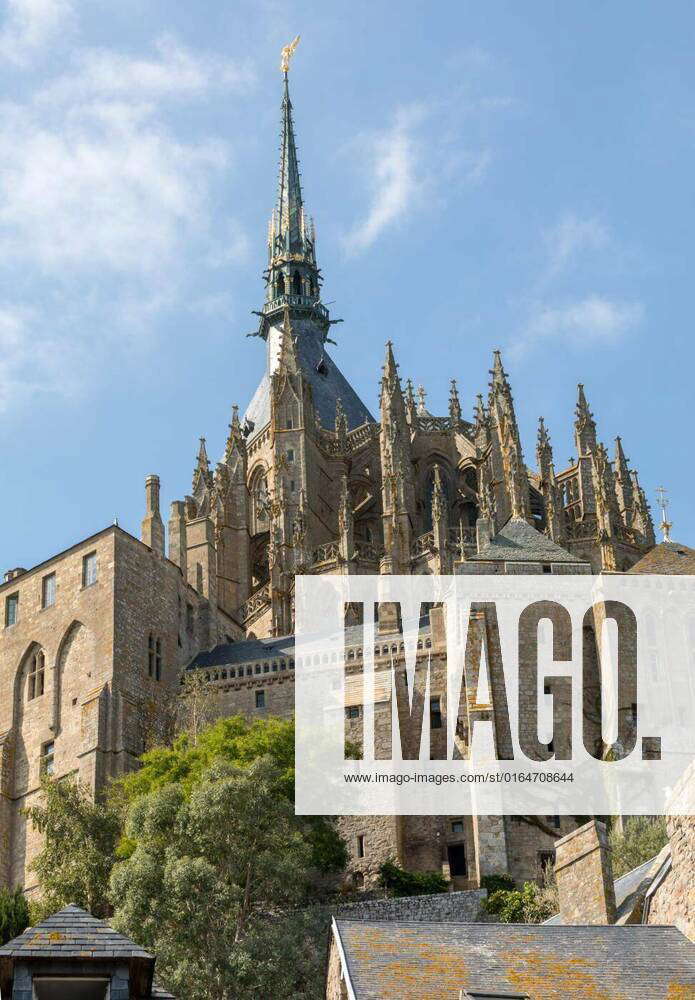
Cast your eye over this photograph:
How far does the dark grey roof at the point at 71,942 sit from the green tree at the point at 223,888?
18443mm

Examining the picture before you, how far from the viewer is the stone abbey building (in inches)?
2245

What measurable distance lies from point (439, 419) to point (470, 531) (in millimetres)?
14580

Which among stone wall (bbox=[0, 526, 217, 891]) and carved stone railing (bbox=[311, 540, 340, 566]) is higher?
carved stone railing (bbox=[311, 540, 340, 566])

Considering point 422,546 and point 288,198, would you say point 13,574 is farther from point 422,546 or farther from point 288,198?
point 288,198

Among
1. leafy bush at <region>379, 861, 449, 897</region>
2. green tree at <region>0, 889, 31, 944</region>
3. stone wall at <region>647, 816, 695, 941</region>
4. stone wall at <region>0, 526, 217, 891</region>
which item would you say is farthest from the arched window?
stone wall at <region>647, 816, 695, 941</region>

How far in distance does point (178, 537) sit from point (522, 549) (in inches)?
636

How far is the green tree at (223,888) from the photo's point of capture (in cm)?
3950

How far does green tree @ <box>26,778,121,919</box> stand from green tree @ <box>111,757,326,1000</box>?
242 cm

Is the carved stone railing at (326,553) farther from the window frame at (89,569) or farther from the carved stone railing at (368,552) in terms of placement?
the window frame at (89,569)

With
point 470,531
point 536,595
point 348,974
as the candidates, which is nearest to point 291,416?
point 470,531

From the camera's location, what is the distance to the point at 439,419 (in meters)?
87.6

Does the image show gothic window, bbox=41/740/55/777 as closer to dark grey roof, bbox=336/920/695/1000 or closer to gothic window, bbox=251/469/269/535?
gothic window, bbox=251/469/269/535

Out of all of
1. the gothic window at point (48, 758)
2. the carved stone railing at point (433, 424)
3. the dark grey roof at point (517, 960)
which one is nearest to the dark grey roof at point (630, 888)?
the dark grey roof at point (517, 960)

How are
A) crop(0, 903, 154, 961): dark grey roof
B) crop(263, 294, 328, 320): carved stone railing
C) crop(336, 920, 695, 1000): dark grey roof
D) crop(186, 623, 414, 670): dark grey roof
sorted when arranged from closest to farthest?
crop(0, 903, 154, 961): dark grey roof → crop(336, 920, 695, 1000): dark grey roof → crop(186, 623, 414, 670): dark grey roof → crop(263, 294, 328, 320): carved stone railing
